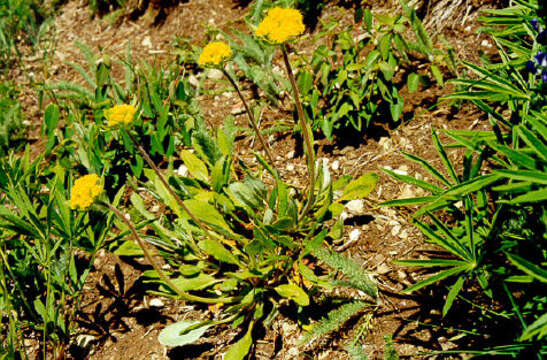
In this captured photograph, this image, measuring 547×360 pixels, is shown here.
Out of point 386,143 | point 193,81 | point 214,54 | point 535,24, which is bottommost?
point 386,143

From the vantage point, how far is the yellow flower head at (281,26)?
118 centimetres

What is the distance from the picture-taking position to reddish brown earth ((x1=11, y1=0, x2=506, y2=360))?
1604 mm

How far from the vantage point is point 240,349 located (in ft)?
5.46

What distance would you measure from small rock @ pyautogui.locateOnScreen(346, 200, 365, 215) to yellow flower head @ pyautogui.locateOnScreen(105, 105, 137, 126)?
1.17 meters

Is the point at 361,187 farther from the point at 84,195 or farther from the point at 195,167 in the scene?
the point at 84,195

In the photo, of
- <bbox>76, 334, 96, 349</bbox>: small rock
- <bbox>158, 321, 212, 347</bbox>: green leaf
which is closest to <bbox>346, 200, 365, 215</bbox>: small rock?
<bbox>158, 321, 212, 347</bbox>: green leaf

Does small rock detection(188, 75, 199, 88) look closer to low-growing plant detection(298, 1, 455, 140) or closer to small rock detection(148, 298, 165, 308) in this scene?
low-growing plant detection(298, 1, 455, 140)

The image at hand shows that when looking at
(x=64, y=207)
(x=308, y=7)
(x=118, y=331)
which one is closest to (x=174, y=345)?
(x=118, y=331)

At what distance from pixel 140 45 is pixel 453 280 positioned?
3.02 metres

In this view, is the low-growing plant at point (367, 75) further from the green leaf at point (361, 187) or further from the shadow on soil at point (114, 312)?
the shadow on soil at point (114, 312)

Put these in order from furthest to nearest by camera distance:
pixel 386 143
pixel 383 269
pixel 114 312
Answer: pixel 386 143 < pixel 114 312 < pixel 383 269

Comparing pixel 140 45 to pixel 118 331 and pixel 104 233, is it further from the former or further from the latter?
pixel 118 331

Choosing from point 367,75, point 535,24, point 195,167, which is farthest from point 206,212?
point 535,24

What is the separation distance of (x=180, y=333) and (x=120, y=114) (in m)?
0.96
